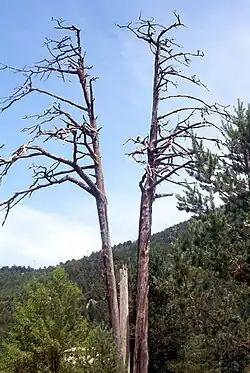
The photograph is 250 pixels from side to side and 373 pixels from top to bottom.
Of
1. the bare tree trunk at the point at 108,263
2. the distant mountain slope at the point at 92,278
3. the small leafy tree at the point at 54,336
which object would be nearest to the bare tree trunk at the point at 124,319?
the bare tree trunk at the point at 108,263

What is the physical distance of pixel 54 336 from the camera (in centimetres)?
995

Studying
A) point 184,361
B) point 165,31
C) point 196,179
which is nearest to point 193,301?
point 196,179

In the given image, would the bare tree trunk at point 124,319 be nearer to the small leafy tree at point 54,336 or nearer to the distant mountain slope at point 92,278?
the small leafy tree at point 54,336

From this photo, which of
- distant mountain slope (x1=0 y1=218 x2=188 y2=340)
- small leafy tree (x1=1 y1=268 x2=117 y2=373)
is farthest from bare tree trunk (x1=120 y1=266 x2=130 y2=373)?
distant mountain slope (x1=0 y1=218 x2=188 y2=340)

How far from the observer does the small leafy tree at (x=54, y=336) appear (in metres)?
9.12

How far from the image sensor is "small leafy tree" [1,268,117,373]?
9.12m

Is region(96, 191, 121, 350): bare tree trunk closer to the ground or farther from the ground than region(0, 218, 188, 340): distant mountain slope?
closer to the ground

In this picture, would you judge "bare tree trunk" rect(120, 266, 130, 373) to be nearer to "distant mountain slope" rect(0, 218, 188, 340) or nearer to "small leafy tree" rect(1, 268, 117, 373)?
"small leafy tree" rect(1, 268, 117, 373)

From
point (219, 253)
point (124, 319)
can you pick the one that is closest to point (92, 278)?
point (124, 319)

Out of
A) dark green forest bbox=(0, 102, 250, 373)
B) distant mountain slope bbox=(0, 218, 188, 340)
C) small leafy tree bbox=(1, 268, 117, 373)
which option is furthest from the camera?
distant mountain slope bbox=(0, 218, 188, 340)

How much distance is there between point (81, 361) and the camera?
916cm

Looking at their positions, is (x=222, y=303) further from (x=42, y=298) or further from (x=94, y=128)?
(x=94, y=128)

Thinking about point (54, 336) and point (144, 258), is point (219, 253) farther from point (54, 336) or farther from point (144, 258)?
point (54, 336)

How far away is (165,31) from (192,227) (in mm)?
4481
